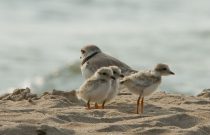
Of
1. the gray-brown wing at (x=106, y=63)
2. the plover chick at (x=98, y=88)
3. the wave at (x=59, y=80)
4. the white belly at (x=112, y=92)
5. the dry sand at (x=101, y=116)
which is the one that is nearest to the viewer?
the dry sand at (x=101, y=116)

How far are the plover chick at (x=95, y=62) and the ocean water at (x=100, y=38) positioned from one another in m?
4.26

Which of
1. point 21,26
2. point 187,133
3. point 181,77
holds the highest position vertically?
point 21,26

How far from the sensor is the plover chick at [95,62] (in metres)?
10.7

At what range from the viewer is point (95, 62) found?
35.5 ft

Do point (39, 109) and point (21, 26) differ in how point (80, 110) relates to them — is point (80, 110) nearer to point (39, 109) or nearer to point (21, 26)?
point (39, 109)

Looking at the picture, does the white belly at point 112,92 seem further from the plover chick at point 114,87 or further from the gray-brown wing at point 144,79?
the gray-brown wing at point 144,79

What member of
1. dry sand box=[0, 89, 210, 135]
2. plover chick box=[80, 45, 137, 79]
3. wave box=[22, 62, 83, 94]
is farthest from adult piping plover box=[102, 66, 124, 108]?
wave box=[22, 62, 83, 94]

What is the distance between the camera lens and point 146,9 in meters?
24.7

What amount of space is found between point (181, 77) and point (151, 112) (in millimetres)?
7624

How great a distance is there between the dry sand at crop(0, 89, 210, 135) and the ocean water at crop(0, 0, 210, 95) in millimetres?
5533

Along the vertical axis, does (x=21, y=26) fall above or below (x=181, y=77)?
above

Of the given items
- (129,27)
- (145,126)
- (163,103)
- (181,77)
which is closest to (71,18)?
(129,27)

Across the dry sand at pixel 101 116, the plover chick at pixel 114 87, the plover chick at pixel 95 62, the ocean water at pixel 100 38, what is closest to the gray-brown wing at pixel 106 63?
the plover chick at pixel 95 62

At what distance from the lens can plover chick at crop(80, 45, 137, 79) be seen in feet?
35.0
